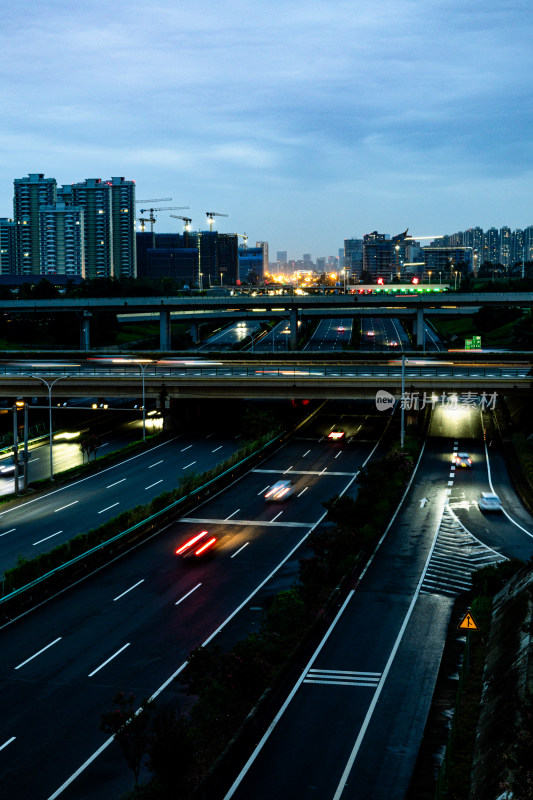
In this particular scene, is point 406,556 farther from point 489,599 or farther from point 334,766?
point 334,766

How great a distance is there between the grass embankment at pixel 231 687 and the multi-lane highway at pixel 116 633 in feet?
4.61

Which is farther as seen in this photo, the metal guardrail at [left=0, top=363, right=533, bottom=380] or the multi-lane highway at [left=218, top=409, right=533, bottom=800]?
the metal guardrail at [left=0, top=363, right=533, bottom=380]

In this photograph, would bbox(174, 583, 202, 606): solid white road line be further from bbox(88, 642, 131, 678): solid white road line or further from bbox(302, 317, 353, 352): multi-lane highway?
bbox(302, 317, 353, 352): multi-lane highway

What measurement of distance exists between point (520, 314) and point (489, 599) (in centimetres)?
15745

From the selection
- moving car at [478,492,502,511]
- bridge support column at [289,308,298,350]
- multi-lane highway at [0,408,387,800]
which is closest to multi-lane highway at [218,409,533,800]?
moving car at [478,492,502,511]

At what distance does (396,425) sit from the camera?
286ft

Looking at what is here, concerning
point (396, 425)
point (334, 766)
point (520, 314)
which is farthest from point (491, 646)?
point (520, 314)

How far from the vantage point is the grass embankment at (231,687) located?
69.8ft

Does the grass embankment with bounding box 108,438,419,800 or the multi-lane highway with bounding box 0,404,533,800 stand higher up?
the grass embankment with bounding box 108,438,419,800

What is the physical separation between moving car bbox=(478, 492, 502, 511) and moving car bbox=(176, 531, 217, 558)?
1796 centimetres

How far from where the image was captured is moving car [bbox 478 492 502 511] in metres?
53.1

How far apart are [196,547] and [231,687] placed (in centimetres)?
1923

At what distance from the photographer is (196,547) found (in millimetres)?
45500

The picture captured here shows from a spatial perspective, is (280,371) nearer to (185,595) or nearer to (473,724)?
(185,595)
